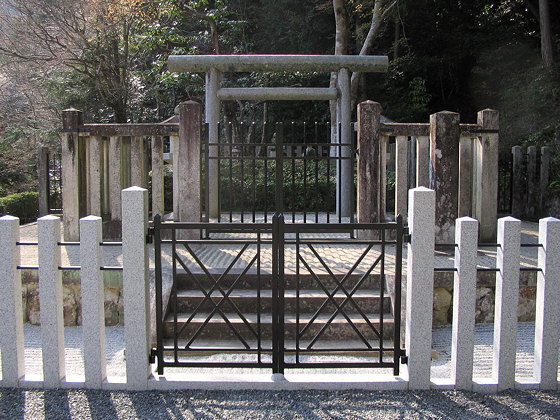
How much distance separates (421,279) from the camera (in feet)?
10.6

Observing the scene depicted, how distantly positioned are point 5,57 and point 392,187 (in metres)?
11.0

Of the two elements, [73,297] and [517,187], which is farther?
[517,187]

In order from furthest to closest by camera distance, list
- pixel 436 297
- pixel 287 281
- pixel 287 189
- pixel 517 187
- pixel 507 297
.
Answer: pixel 287 189 → pixel 517 187 → pixel 436 297 → pixel 287 281 → pixel 507 297

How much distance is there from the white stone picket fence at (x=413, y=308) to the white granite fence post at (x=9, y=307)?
4cm

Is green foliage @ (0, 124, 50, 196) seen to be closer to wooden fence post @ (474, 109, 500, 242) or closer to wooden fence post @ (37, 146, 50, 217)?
wooden fence post @ (37, 146, 50, 217)

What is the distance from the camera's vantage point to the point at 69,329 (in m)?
5.08

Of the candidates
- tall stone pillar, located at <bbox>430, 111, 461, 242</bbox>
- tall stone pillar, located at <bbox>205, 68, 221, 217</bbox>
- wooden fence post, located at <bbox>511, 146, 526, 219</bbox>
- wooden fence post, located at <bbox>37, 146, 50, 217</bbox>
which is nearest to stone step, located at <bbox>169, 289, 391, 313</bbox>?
tall stone pillar, located at <bbox>430, 111, 461, 242</bbox>

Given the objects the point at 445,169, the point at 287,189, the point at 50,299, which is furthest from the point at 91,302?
the point at 287,189

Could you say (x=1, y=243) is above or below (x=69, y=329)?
above

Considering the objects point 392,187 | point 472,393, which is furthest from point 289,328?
point 392,187

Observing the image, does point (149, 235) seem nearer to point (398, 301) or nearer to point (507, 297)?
point (398, 301)

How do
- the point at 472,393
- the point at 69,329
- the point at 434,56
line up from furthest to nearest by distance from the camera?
the point at 434,56 < the point at 69,329 < the point at 472,393

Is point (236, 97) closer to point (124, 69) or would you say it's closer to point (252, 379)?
point (252, 379)

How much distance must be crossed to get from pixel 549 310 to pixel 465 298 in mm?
567
